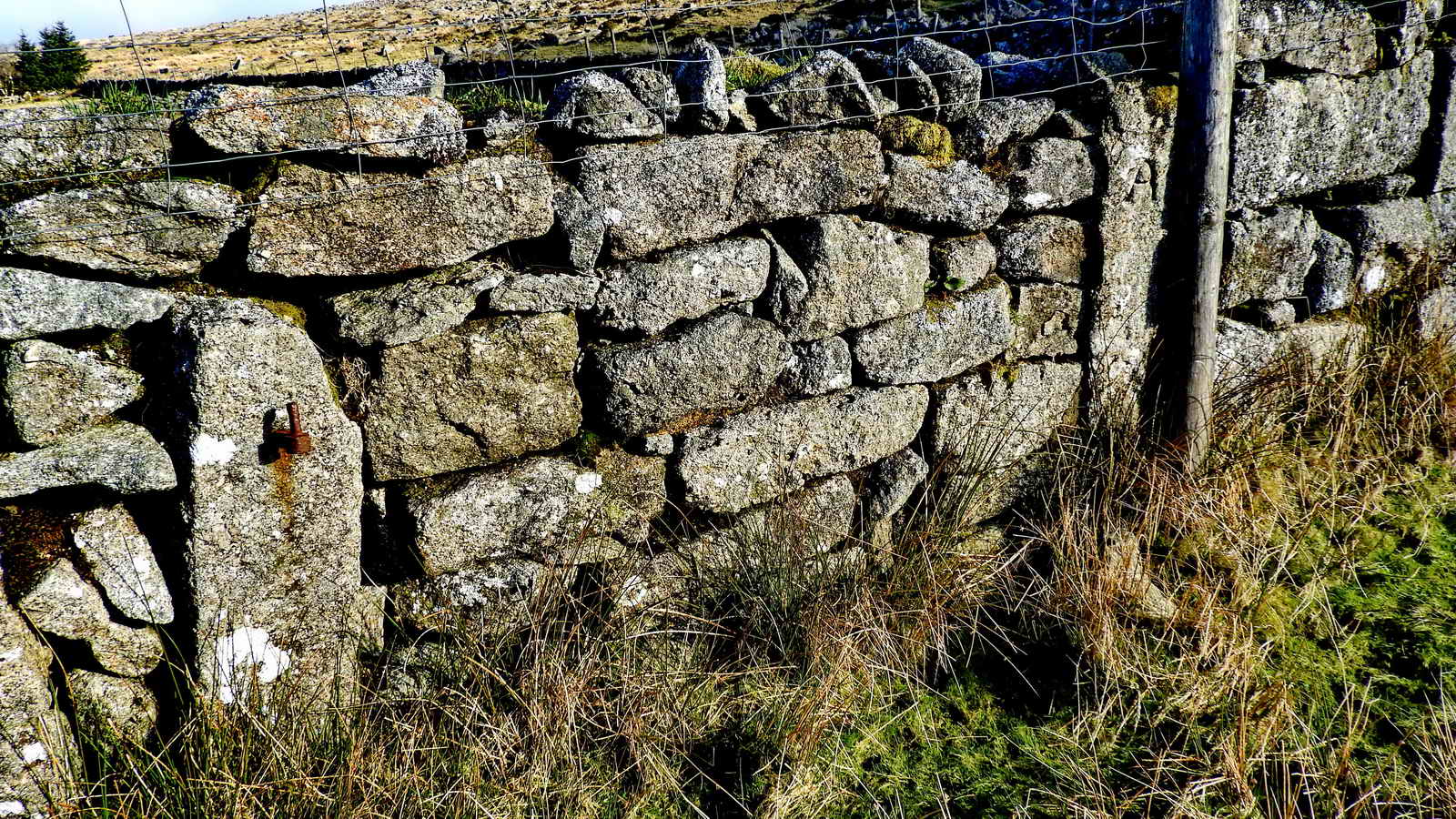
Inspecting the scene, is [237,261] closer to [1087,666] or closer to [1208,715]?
[1087,666]

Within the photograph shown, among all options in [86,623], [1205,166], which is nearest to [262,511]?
[86,623]

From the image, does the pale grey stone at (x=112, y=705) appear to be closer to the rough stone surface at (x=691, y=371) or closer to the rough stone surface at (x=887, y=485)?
the rough stone surface at (x=691, y=371)

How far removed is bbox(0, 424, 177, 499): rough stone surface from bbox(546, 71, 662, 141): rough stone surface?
112cm

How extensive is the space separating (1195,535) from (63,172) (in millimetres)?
3106

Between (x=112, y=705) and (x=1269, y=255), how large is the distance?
372cm

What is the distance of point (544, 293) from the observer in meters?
2.33

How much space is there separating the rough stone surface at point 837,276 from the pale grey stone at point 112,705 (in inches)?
69.0

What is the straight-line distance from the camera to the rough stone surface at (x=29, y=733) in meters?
1.91

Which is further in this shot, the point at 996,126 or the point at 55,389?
the point at 996,126

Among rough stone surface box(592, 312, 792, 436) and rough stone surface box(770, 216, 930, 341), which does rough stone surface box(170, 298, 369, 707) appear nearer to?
rough stone surface box(592, 312, 792, 436)

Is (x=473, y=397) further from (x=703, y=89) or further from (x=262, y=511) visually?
(x=703, y=89)

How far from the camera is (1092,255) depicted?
320cm

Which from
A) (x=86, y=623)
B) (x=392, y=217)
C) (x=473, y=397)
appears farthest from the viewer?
(x=473, y=397)

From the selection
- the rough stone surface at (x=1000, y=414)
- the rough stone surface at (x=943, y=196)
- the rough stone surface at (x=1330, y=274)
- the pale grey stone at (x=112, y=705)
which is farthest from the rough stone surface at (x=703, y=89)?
the rough stone surface at (x=1330, y=274)
